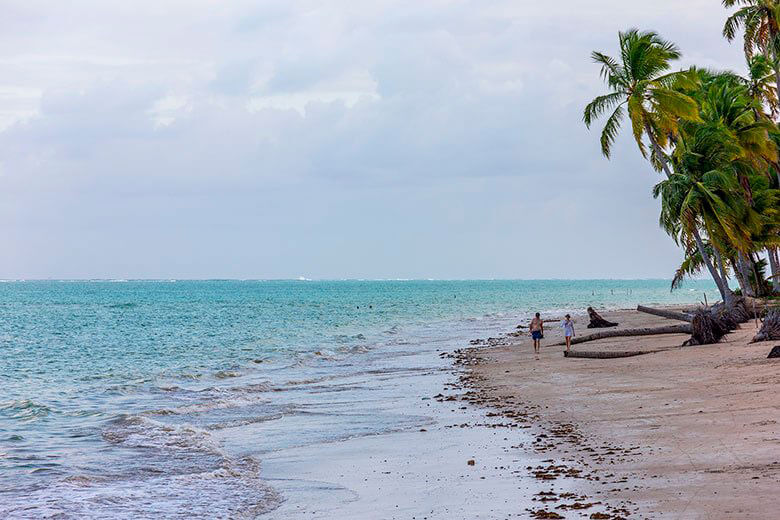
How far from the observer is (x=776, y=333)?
83.8ft

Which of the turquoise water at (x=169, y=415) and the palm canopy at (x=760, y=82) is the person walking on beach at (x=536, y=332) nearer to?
the turquoise water at (x=169, y=415)

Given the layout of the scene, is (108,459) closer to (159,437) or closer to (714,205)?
(159,437)

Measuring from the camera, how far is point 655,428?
15016 millimetres

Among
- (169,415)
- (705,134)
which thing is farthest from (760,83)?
(169,415)

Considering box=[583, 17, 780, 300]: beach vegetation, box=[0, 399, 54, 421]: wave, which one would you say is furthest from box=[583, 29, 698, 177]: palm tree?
box=[0, 399, 54, 421]: wave

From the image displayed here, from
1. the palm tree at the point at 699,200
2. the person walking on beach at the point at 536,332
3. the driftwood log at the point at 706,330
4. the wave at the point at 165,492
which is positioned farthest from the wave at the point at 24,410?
the palm tree at the point at 699,200

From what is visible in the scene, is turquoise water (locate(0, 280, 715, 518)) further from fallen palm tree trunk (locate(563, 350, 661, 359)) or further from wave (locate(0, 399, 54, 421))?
fallen palm tree trunk (locate(563, 350, 661, 359))

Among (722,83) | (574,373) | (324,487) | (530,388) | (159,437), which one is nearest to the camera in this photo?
(324,487)

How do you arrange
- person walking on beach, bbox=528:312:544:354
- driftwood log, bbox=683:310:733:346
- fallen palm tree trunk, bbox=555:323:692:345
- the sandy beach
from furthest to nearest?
fallen palm tree trunk, bbox=555:323:692:345 < person walking on beach, bbox=528:312:544:354 < driftwood log, bbox=683:310:733:346 < the sandy beach

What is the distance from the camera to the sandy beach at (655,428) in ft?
33.5

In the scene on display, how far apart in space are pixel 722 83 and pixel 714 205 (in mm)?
13846

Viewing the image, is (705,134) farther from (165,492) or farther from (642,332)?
(165,492)

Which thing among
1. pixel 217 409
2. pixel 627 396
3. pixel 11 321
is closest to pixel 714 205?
pixel 627 396

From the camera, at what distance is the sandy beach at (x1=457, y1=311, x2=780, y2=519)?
10203 millimetres
